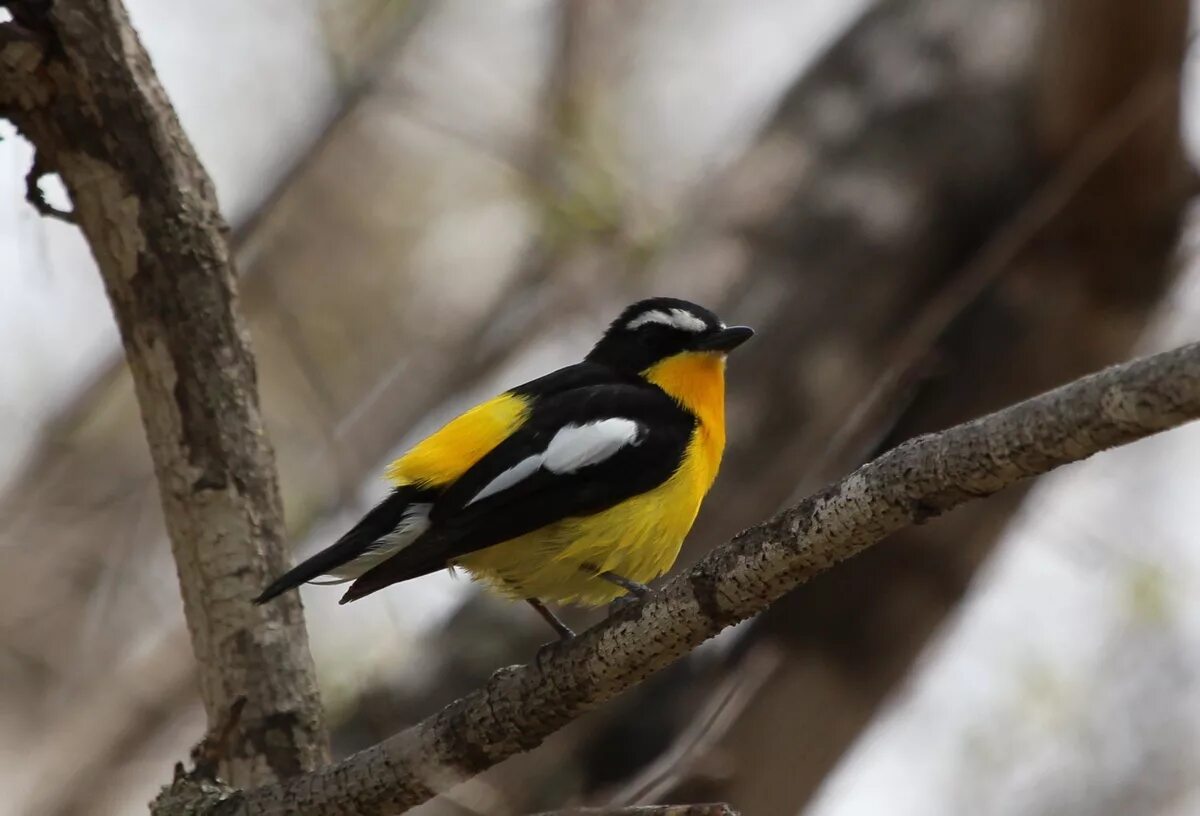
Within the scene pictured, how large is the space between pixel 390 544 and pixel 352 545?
91 mm

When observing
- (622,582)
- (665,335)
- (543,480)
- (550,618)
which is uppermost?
(665,335)

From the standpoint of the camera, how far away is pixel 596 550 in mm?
3676

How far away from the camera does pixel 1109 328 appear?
648 centimetres

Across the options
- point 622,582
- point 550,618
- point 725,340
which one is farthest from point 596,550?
point 725,340

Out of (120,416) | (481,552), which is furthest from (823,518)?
(120,416)

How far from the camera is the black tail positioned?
10.3ft

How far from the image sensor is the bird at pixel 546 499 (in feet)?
11.3

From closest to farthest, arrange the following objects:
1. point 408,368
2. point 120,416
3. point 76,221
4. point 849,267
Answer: point 76,221 → point 849,267 → point 408,368 → point 120,416

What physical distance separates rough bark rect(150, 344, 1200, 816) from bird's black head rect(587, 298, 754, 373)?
1.66 metres

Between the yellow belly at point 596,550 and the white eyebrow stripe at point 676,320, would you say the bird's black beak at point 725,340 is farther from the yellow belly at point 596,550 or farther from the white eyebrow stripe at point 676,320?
the yellow belly at point 596,550

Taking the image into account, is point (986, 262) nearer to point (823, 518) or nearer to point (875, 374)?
point (875, 374)

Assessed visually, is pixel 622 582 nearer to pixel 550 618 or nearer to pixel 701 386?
pixel 550 618

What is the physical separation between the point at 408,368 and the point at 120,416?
1.90 meters

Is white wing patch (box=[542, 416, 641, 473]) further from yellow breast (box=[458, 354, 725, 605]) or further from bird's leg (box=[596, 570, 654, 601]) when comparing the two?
bird's leg (box=[596, 570, 654, 601])
